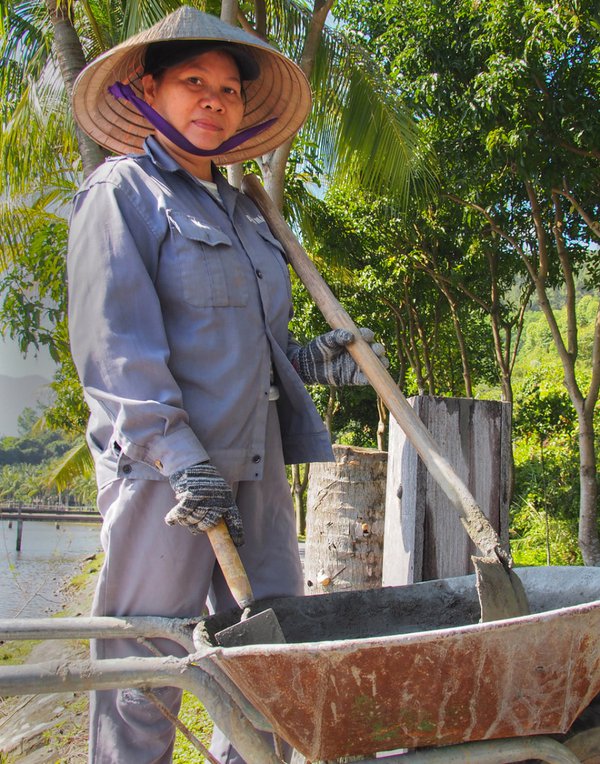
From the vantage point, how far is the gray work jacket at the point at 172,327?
1736 mm

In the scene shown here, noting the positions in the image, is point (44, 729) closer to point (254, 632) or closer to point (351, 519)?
point (351, 519)

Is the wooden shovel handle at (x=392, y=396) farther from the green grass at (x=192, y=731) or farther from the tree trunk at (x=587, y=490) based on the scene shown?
the tree trunk at (x=587, y=490)

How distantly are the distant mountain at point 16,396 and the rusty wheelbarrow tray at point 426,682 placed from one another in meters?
9.29

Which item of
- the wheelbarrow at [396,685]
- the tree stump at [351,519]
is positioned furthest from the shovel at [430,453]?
the tree stump at [351,519]

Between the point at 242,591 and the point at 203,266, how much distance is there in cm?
81

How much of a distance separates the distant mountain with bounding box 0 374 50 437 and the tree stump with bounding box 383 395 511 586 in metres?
8.23

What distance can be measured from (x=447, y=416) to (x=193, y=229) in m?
1.21

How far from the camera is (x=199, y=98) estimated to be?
208cm

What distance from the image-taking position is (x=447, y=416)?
2703 mm

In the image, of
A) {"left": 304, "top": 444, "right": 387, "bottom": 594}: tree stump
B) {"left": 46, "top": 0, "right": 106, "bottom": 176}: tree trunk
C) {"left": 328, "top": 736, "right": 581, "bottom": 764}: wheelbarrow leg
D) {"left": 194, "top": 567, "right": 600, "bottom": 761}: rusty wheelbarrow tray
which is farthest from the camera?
{"left": 46, "top": 0, "right": 106, "bottom": 176}: tree trunk

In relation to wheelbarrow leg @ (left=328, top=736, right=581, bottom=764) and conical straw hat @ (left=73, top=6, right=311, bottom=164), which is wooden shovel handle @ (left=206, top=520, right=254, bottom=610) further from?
conical straw hat @ (left=73, top=6, right=311, bottom=164)

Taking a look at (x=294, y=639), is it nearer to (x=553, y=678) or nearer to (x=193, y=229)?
(x=553, y=678)

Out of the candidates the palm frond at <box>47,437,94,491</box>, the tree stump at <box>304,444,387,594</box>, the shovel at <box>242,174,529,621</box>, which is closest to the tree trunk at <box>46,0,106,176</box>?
the tree stump at <box>304,444,387,594</box>

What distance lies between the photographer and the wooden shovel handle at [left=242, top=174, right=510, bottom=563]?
1.90 meters
